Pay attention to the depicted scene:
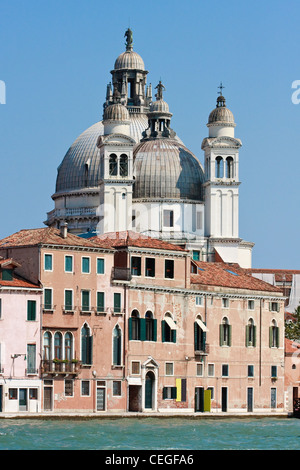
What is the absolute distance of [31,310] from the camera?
65188 millimetres

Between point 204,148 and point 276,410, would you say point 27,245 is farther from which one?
point 204,148

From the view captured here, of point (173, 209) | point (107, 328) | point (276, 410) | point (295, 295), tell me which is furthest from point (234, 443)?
point (295, 295)

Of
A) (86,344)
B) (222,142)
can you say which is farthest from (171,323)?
(222,142)

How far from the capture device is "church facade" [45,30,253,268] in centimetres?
10188

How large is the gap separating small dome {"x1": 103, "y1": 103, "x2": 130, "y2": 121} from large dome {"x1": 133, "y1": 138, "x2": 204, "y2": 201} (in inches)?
101

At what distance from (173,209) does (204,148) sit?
13.5 feet

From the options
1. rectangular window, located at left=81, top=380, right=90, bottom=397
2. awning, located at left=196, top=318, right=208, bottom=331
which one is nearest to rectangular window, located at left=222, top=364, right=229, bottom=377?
awning, located at left=196, top=318, right=208, bottom=331

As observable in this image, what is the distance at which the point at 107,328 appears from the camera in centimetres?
6800

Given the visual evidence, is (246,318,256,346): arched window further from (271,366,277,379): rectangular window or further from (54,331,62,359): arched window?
(54,331,62,359): arched window

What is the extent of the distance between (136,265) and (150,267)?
762mm

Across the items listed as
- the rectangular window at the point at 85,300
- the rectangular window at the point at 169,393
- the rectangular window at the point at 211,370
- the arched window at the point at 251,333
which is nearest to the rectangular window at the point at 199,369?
the rectangular window at the point at 211,370

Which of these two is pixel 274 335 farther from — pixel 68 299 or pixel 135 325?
pixel 68 299

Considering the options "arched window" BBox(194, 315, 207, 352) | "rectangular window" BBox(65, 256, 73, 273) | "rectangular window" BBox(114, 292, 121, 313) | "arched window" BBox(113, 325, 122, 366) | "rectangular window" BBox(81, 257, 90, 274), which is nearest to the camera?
"rectangular window" BBox(65, 256, 73, 273)

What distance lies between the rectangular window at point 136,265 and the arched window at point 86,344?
3.84 metres
